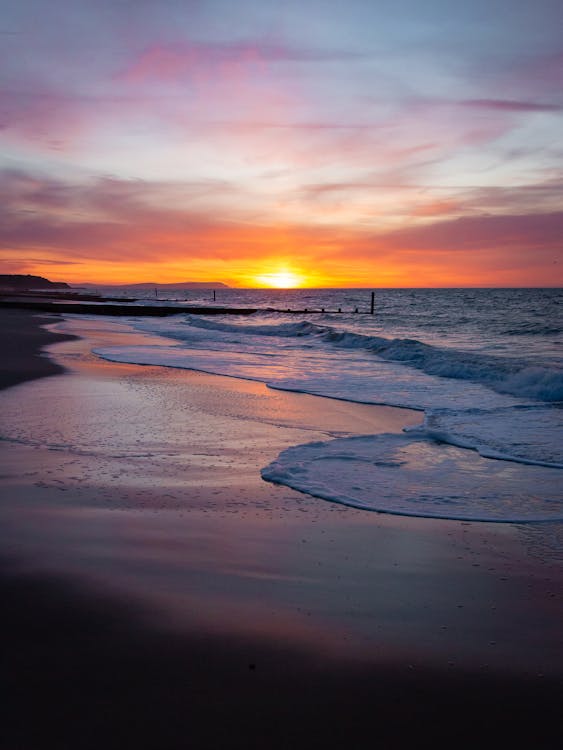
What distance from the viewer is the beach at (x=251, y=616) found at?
2.55 m

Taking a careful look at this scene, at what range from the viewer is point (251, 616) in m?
3.41

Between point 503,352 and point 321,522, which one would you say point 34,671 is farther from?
point 503,352

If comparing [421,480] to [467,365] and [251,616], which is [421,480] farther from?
[467,365]

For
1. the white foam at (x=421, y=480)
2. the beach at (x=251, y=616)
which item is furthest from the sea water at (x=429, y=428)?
the beach at (x=251, y=616)

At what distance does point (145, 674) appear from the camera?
2.81 meters

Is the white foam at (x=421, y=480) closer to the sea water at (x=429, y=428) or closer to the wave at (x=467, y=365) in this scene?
the sea water at (x=429, y=428)

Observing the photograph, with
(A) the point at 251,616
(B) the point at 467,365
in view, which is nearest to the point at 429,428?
(A) the point at 251,616

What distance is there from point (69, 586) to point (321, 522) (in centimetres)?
217

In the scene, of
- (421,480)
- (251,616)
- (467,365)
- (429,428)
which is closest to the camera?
(251,616)

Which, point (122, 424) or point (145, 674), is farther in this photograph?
point (122, 424)

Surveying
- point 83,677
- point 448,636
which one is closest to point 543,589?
point 448,636

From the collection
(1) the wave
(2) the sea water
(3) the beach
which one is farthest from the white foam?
(1) the wave

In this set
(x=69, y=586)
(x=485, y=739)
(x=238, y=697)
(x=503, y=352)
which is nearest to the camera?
(x=485, y=739)

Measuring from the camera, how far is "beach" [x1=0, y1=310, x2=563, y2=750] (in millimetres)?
2547
